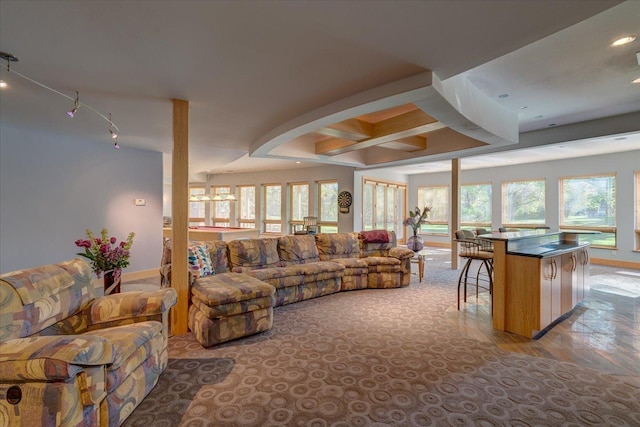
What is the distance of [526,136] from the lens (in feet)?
19.0

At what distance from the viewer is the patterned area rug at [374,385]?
1843 millimetres

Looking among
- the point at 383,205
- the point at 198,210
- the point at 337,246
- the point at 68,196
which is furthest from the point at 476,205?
the point at 68,196

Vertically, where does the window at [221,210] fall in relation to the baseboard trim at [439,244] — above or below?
above

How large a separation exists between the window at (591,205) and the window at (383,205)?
4714mm

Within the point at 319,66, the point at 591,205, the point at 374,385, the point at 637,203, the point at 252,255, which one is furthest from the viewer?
the point at 591,205

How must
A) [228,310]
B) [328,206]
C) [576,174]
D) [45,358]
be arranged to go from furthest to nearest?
[328,206]
[576,174]
[228,310]
[45,358]

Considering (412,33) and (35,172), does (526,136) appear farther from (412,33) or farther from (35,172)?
(35,172)

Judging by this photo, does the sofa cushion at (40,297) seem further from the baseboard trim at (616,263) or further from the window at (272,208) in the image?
the baseboard trim at (616,263)

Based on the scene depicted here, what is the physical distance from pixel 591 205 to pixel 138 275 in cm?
1092

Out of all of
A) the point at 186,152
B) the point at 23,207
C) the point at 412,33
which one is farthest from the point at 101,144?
the point at 412,33

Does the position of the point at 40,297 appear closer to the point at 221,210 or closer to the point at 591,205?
the point at 221,210

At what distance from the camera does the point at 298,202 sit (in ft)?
32.8

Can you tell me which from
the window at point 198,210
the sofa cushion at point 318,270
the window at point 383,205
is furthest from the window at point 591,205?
the window at point 198,210

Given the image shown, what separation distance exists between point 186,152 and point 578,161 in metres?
9.38
